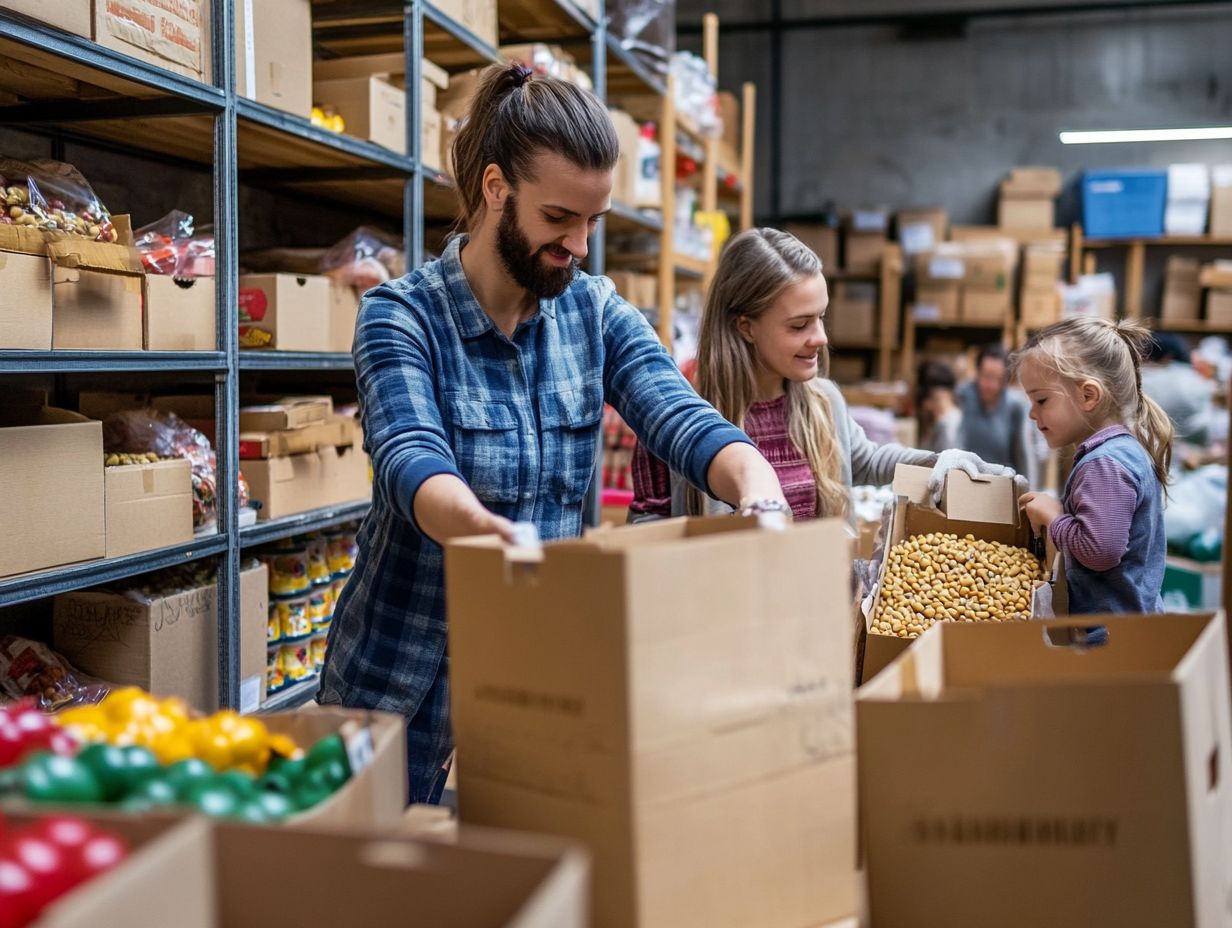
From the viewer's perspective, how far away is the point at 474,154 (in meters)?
1.71

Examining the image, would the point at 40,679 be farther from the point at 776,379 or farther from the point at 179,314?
the point at 776,379

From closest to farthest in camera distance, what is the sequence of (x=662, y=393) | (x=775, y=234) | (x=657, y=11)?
(x=662, y=393) < (x=775, y=234) < (x=657, y=11)

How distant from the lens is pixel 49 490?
2.11 meters

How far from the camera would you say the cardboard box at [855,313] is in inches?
365

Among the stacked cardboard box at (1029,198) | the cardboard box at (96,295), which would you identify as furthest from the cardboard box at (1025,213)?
the cardboard box at (96,295)

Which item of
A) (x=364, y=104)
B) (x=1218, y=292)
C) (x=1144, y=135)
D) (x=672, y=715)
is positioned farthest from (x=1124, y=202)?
(x=672, y=715)

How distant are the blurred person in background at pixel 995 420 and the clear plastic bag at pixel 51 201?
4.78m

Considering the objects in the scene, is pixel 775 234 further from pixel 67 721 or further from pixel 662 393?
pixel 67 721

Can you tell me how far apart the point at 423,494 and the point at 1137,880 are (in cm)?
80

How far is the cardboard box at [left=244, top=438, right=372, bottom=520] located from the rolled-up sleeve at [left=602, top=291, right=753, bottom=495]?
4.31 feet

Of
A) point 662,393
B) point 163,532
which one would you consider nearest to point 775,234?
point 662,393

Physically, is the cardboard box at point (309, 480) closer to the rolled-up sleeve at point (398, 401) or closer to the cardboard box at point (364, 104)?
the cardboard box at point (364, 104)

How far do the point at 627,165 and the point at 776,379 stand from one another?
8.07 ft

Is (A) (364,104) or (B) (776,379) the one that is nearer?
(B) (776,379)
